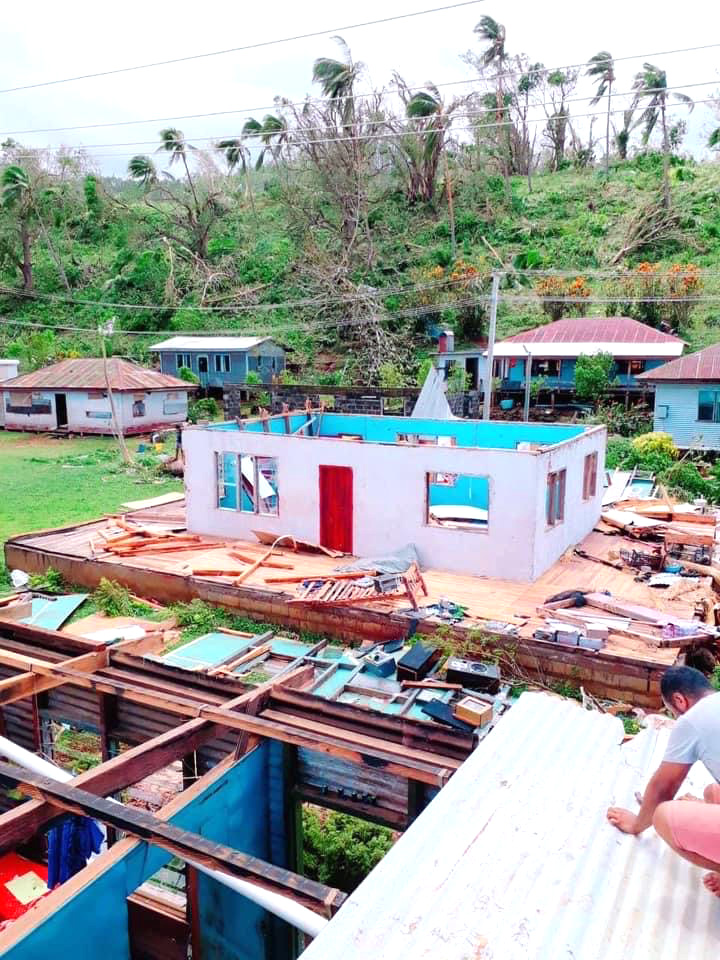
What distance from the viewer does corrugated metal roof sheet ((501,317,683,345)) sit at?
32656mm

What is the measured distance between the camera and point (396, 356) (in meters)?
42.9

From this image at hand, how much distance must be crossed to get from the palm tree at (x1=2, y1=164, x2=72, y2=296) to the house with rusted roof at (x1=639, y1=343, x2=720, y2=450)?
44783 millimetres

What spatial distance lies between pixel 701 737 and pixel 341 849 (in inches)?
188

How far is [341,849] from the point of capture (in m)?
6.82

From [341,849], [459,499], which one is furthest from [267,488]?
[341,849]

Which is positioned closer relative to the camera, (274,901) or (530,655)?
(274,901)

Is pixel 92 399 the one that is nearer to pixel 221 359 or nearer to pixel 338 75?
pixel 221 359

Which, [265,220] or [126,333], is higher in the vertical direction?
[265,220]

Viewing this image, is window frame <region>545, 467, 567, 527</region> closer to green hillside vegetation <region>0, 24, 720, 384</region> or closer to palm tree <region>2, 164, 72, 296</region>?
green hillside vegetation <region>0, 24, 720, 384</region>

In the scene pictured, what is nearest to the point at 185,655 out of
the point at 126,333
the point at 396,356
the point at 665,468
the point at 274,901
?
the point at 274,901

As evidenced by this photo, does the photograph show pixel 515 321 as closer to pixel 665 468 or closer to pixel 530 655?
pixel 665 468

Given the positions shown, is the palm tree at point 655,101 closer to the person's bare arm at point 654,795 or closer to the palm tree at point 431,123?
the palm tree at point 431,123

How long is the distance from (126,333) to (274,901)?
49.6 metres

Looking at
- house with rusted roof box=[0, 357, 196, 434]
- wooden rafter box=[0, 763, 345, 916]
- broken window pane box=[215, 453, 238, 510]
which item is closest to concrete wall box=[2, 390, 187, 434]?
house with rusted roof box=[0, 357, 196, 434]
